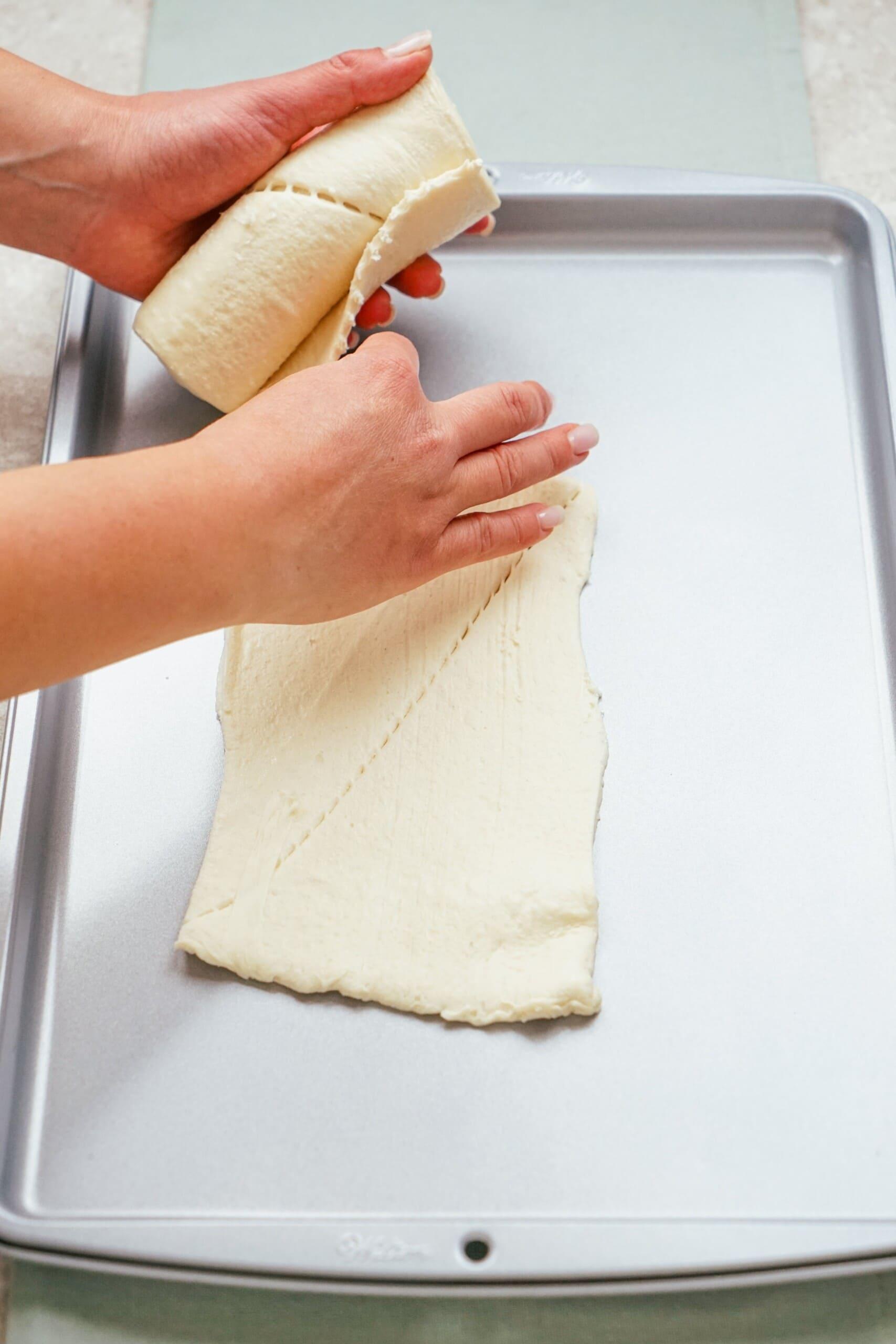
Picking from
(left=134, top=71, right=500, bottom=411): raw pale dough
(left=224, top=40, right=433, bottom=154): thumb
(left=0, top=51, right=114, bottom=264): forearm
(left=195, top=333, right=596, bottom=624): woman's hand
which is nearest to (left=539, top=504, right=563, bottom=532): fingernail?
(left=195, top=333, right=596, bottom=624): woman's hand

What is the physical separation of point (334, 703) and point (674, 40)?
0.96 meters

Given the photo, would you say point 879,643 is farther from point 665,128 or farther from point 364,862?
point 665,128

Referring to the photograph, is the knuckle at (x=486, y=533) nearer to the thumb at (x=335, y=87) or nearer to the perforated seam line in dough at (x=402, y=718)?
the perforated seam line in dough at (x=402, y=718)

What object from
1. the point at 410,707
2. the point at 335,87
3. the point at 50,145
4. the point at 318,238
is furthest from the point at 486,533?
the point at 50,145

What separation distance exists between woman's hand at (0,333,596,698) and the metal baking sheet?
6.2 inches

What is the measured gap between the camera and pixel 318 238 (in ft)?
2.85

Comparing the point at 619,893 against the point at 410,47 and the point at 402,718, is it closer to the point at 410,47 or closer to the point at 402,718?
the point at 402,718

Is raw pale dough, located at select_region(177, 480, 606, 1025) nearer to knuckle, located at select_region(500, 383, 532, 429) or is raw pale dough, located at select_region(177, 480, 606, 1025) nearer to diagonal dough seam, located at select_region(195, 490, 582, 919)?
diagonal dough seam, located at select_region(195, 490, 582, 919)

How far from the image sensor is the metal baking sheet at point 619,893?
0.76m

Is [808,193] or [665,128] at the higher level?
[665,128]

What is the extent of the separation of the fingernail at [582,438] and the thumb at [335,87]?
321mm

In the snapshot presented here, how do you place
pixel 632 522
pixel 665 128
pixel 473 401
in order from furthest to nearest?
pixel 665 128, pixel 632 522, pixel 473 401

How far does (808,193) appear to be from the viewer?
3.60 ft

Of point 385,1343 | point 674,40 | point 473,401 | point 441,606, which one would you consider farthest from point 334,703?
point 674,40
